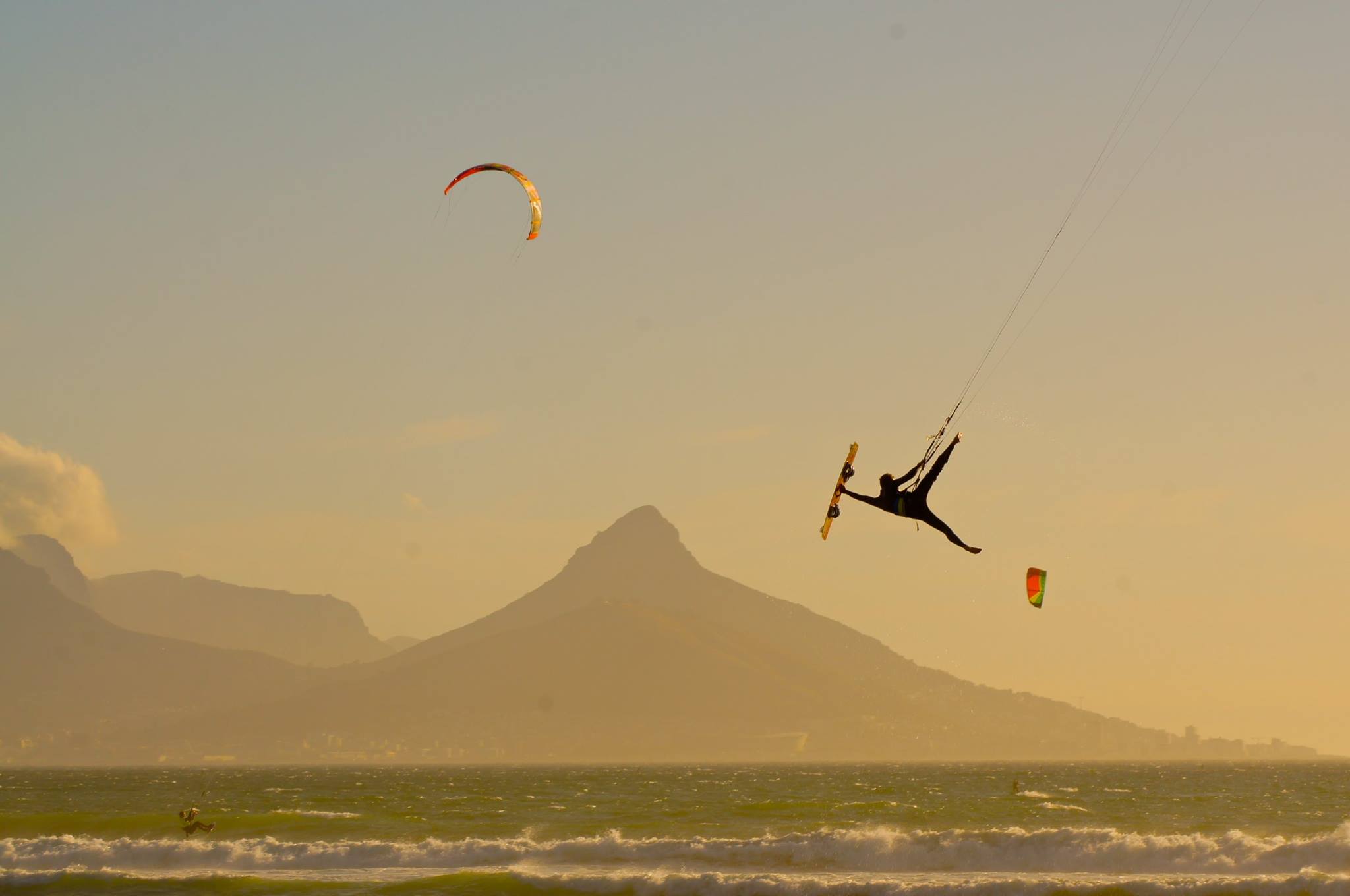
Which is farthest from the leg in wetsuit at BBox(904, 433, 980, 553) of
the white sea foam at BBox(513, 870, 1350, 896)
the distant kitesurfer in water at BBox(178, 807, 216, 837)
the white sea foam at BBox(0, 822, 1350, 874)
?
the distant kitesurfer in water at BBox(178, 807, 216, 837)

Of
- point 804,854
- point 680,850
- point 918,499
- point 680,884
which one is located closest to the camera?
point 918,499

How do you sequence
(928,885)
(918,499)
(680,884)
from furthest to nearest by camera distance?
(680,884)
(928,885)
(918,499)

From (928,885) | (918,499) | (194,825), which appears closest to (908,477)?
(918,499)

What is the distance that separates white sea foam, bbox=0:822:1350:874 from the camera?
36875mm

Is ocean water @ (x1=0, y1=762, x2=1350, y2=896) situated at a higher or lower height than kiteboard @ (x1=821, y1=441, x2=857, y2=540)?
lower

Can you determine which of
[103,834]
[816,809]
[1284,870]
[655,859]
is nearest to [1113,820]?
[816,809]

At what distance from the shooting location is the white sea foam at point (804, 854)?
3688 centimetres

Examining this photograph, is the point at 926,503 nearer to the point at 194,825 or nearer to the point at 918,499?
the point at 918,499

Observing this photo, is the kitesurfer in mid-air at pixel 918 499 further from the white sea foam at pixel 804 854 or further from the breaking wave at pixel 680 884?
the white sea foam at pixel 804 854

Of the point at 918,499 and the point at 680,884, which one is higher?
the point at 918,499

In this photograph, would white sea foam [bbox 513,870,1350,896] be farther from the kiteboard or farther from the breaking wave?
the kiteboard

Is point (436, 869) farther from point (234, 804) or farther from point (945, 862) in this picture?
point (234, 804)

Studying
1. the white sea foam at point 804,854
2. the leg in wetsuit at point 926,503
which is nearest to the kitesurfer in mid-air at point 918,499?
the leg in wetsuit at point 926,503

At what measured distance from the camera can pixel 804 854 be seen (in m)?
38.2
